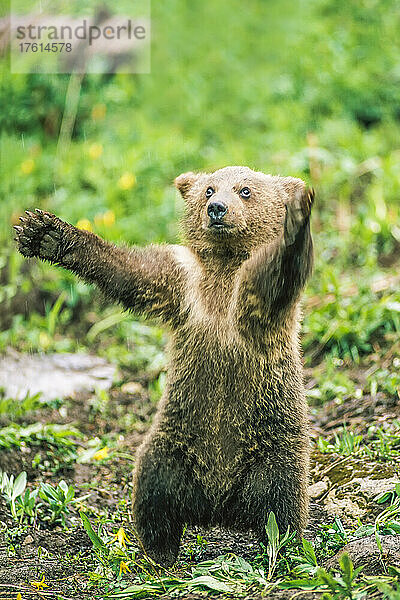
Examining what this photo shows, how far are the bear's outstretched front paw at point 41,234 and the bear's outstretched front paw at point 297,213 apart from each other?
3.86 feet

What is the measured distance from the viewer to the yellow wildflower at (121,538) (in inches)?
165

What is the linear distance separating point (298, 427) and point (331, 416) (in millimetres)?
1566

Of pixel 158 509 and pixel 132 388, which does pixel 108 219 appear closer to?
pixel 132 388

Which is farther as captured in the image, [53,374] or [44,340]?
[44,340]

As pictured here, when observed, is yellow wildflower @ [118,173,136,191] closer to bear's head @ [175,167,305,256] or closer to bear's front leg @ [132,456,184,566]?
bear's head @ [175,167,305,256]

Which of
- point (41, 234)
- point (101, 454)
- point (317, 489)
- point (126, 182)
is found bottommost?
point (317, 489)

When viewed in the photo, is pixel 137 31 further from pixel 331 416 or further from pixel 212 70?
pixel 331 416

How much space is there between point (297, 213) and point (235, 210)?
526mm

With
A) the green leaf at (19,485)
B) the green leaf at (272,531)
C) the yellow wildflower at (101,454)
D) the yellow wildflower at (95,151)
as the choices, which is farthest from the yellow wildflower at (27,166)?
the green leaf at (272,531)

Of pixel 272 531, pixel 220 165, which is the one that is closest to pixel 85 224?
pixel 220 165

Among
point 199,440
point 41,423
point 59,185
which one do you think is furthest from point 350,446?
point 59,185

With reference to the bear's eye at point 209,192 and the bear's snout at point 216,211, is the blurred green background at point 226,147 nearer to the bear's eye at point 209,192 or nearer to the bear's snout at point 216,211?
the bear's eye at point 209,192
